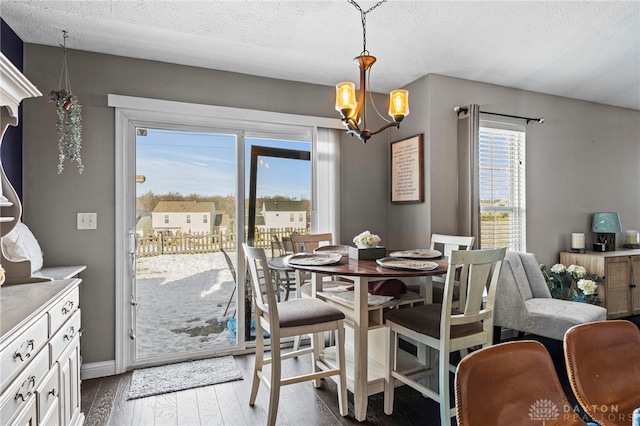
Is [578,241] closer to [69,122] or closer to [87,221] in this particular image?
[87,221]

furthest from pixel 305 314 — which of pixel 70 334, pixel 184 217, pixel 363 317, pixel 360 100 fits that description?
pixel 184 217

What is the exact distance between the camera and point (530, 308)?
2900 mm

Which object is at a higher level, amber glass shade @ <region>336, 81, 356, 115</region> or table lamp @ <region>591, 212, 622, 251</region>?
amber glass shade @ <region>336, 81, 356, 115</region>

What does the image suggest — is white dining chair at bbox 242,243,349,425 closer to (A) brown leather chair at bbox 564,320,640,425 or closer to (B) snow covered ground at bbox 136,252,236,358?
(B) snow covered ground at bbox 136,252,236,358

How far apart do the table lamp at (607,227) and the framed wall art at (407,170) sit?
7.57 feet

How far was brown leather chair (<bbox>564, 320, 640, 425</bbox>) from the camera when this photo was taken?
110cm

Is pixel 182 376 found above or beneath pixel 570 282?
beneath

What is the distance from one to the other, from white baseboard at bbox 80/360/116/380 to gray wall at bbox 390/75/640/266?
2.70 meters

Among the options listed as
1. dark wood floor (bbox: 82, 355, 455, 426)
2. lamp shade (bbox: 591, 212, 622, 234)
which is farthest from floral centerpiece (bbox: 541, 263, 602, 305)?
dark wood floor (bbox: 82, 355, 455, 426)

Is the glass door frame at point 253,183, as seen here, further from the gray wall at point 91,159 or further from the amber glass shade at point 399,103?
the amber glass shade at point 399,103

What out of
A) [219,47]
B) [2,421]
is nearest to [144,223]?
[219,47]

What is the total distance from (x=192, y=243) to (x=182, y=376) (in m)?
1.05

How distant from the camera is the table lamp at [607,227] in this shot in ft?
13.0

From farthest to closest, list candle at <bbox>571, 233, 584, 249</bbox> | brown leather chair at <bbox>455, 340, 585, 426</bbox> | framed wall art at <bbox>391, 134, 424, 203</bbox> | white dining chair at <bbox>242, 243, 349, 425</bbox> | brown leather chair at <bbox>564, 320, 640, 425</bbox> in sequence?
A: candle at <bbox>571, 233, 584, 249</bbox>
framed wall art at <bbox>391, 134, 424, 203</bbox>
white dining chair at <bbox>242, 243, 349, 425</bbox>
brown leather chair at <bbox>564, 320, 640, 425</bbox>
brown leather chair at <bbox>455, 340, 585, 426</bbox>
